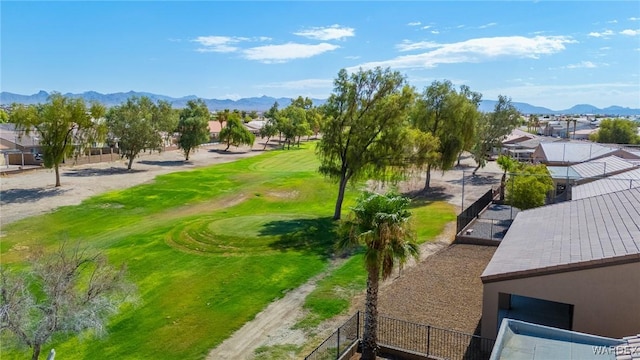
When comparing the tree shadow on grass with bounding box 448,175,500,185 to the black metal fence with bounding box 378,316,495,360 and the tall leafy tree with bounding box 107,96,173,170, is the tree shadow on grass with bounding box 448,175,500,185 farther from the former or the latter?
the tall leafy tree with bounding box 107,96,173,170

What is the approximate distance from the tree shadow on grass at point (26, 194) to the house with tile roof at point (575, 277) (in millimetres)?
44338

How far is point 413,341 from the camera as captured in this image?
17656mm

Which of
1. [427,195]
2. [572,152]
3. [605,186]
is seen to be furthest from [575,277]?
[572,152]

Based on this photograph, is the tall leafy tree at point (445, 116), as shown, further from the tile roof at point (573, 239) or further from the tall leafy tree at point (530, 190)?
the tile roof at point (573, 239)

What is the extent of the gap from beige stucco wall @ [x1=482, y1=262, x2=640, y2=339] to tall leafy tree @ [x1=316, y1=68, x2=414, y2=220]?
65.9 feet

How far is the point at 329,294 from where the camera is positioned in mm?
22734

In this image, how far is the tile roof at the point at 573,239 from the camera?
15789 millimetres

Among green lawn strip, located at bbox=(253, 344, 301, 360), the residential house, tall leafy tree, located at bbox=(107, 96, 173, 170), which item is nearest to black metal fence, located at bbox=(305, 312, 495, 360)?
green lawn strip, located at bbox=(253, 344, 301, 360)

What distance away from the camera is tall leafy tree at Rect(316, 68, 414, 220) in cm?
3434

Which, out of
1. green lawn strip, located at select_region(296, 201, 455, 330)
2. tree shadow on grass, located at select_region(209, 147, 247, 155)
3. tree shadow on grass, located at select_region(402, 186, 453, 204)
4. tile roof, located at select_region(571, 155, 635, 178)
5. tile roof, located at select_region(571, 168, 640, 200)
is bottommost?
green lawn strip, located at select_region(296, 201, 455, 330)

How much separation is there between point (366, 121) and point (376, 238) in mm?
19931

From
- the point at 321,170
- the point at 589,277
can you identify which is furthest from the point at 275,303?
the point at 321,170

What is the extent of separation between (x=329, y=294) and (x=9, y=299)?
43.5 feet

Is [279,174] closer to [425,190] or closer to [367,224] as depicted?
[425,190]
